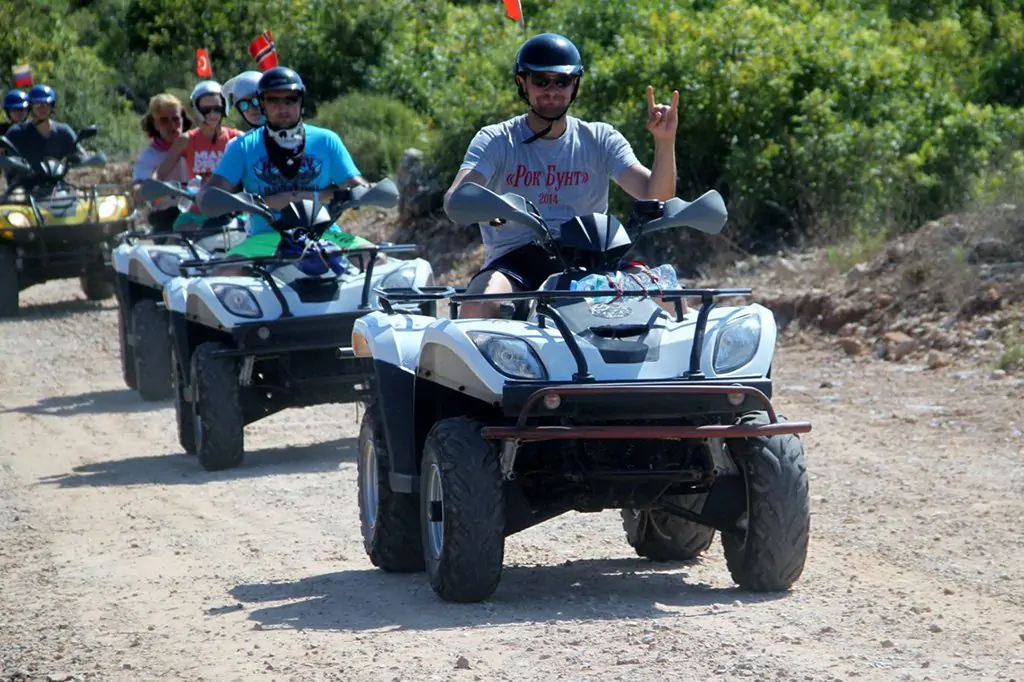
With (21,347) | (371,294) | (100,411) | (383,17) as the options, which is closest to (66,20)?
(383,17)

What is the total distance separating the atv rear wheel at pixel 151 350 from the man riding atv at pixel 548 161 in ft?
21.0

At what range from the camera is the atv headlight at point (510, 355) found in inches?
229

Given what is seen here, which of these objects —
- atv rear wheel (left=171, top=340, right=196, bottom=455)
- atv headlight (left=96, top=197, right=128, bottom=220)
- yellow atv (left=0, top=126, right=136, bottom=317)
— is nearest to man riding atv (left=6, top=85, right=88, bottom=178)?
yellow atv (left=0, top=126, right=136, bottom=317)

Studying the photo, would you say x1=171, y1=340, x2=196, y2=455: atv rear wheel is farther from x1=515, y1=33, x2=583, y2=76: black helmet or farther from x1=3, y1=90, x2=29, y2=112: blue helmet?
x1=3, y1=90, x2=29, y2=112: blue helmet

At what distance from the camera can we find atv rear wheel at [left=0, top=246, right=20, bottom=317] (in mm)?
19016

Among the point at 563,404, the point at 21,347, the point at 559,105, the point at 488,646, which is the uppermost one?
the point at 559,105

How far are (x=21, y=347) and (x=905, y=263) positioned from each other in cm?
838

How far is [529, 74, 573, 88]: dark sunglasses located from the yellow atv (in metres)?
12.7

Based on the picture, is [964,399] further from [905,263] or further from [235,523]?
[235,523]

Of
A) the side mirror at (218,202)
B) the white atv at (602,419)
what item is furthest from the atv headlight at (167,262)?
the white atv at (602,419)

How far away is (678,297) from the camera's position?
6.18 meters

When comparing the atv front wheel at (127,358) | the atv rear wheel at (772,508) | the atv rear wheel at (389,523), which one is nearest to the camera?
the atv rear wheel at (772,508)

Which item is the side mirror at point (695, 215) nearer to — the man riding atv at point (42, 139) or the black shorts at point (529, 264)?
the black shorts at point (529, 264)

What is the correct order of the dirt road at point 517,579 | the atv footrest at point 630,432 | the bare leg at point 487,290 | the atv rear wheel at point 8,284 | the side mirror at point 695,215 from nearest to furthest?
the dirt road at point 517,579, the atv footrest at point 630,432, the side mirror at point 695,215, the bare leg at point 487,290, the atv rear wheel at point 8,284
